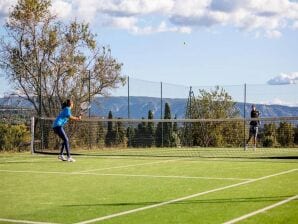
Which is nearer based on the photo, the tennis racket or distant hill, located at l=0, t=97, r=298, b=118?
the tennis racket

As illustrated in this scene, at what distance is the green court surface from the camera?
23.0 ft

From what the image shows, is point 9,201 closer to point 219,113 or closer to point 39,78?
point 39,78

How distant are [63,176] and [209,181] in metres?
3.37

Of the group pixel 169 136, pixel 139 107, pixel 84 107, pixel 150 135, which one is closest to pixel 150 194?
pixel 84 107

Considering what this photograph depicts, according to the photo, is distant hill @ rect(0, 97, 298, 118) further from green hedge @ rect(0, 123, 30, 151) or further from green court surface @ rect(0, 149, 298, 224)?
green court surface @ rect(0, 149, 298, 224)

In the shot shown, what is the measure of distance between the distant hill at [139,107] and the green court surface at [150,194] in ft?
45.7

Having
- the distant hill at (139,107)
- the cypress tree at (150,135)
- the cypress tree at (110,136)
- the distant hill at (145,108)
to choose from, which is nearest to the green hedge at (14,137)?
the distant hill at (139,107)

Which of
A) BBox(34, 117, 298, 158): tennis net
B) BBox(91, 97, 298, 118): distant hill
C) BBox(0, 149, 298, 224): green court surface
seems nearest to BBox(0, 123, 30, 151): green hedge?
BBox(34, 117, 298, 158): tennis net

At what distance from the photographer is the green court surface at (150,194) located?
276 inches

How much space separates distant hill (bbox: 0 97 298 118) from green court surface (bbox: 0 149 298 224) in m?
13.9

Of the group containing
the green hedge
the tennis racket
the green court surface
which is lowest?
the green court surface

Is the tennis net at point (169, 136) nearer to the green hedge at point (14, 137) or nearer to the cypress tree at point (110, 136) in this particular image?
the cypress tree at point (110, 136)

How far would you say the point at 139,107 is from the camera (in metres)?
35.4

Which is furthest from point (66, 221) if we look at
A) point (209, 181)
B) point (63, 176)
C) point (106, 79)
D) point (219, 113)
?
point (219, 113)
